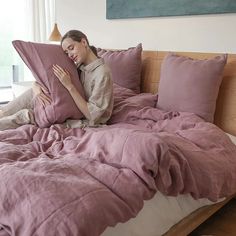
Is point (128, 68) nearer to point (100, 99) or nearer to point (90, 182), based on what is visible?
point (100, 99)

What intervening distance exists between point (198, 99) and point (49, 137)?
851 millimetres

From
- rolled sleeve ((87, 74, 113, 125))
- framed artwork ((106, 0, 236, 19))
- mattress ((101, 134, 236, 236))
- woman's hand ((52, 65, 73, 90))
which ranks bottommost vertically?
mattress ((101, 134, 236, 236))

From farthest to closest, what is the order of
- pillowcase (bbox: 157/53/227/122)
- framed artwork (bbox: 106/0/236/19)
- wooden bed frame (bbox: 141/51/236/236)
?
1. framed artwork (bbox: 106/0/236/19)
2. pillowcase (bbox: 157/53/227/122)
3. wooden bed frame (bbox: 141/51/236/236)

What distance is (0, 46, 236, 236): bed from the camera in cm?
95

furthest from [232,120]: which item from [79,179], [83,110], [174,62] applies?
[79,179]

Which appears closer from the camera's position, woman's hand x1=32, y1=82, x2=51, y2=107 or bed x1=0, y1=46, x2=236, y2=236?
bed x1=0, y1=46, x2=236, y2=236

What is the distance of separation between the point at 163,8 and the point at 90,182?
1620mm

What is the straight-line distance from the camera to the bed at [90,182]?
946 mm

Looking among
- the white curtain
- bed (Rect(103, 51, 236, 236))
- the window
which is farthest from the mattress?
the white curtain

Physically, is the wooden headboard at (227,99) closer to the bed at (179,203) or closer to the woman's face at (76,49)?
the bed at (179,203)

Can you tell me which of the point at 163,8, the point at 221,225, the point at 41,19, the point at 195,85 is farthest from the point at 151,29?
the point at 41,19

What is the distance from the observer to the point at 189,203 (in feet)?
4.50

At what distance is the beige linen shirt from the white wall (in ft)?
2.31

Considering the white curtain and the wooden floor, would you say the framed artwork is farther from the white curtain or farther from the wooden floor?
the wooden floor
